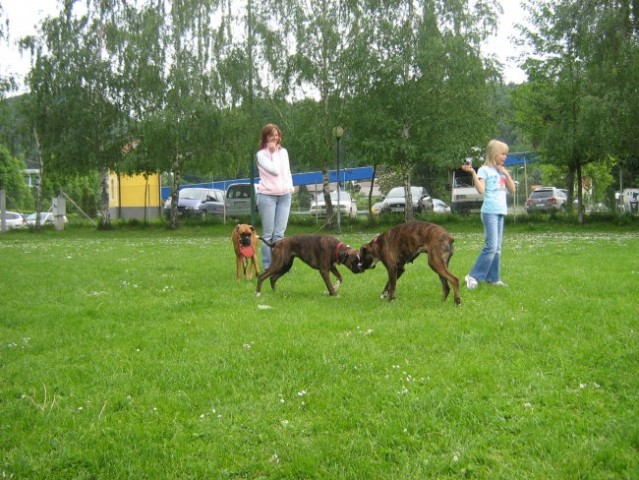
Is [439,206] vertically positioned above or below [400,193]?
below

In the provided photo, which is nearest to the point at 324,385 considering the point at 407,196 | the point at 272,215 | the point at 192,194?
the point at 272,215

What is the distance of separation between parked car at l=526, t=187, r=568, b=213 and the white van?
12.1 m

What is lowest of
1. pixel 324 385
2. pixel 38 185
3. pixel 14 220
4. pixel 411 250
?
pixel 324 385

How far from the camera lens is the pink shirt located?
833cm

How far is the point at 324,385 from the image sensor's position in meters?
3.88

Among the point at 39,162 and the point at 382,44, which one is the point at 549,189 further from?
the point at 39,162

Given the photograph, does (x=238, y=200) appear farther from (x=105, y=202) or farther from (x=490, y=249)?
(x=490, y=249)

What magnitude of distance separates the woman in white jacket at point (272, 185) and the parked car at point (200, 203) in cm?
2025

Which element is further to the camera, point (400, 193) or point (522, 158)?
point (400, 193)

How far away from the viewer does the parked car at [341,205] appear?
26328mm

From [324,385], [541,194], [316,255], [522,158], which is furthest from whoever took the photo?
[541,194]

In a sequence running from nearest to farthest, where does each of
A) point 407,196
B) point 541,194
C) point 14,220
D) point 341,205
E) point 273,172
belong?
point 273,172, point 407,196, point 341,205, point 541,194, point 14,220

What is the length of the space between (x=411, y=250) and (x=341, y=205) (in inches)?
818

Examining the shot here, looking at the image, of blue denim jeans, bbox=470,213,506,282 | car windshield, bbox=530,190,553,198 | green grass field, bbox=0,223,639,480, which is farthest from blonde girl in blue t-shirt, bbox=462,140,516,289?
car windshield, bbox=530,190,553,198
